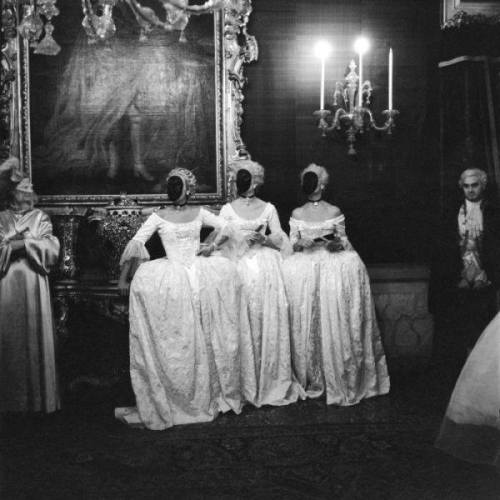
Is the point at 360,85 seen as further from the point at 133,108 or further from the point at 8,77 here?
the point at 8,77

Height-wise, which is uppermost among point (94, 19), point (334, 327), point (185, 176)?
point (94, 19)

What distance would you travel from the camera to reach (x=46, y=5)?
2715 mm

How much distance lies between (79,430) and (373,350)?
2302 millimetres

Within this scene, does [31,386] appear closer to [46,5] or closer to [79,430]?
[79,430]

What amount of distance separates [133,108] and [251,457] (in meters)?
3.33

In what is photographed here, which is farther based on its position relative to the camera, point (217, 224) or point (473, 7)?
point (473, 7)

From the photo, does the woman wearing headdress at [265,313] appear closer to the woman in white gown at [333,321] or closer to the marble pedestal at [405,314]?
the woman in white gown at [333,321]

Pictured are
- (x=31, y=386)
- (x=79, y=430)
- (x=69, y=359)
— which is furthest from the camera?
(x=69, y=359)

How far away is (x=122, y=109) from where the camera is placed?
564 centimetres

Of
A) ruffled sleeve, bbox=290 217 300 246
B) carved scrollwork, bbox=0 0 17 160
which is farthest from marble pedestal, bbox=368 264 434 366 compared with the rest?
carved scrollwork, bbox=0 0 17 160

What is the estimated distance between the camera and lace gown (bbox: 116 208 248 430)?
4.41 metres

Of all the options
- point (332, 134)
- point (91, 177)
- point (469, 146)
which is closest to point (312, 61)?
point (332, 134)

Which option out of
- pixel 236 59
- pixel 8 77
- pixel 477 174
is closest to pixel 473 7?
pixel 477 174

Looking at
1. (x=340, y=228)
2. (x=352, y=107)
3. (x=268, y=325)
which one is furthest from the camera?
(x=352, y=107)
